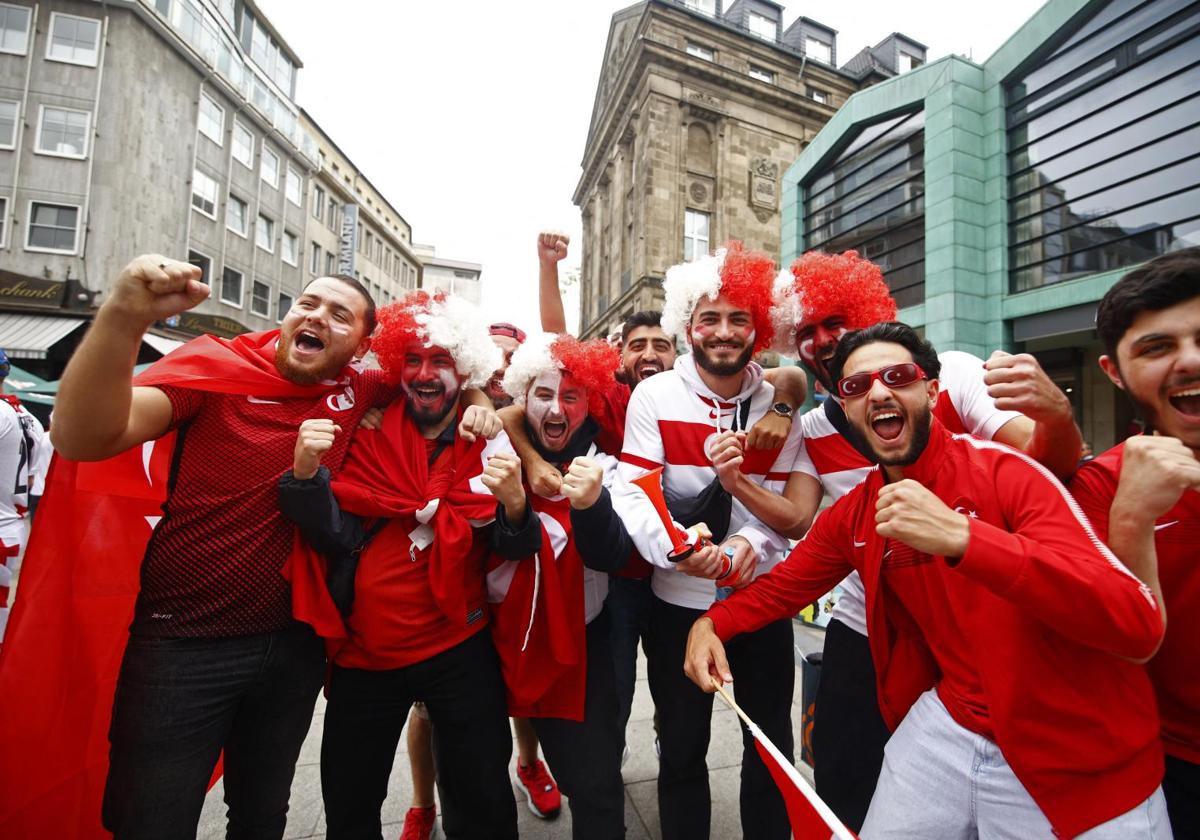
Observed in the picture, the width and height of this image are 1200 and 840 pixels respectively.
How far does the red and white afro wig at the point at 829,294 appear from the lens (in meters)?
2.47

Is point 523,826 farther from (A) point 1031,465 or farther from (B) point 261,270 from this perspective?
(B) point 261,270

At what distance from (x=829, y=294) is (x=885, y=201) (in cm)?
1134

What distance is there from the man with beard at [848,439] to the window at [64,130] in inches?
898

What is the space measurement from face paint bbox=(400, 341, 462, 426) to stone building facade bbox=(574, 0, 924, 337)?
17.0 metres

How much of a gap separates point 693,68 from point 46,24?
2077 centimetres

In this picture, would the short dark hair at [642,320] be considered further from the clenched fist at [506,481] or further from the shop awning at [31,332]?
the shop awning at [31,332]

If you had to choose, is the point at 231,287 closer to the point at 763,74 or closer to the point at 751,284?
the point at 763,74

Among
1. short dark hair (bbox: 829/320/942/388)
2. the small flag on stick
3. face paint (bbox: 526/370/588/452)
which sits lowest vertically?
the small flag on stick

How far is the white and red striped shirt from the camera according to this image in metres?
2.07

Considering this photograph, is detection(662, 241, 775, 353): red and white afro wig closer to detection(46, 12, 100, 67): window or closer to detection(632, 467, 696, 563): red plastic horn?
detection(632, 467, 696, 563): red plastic horn

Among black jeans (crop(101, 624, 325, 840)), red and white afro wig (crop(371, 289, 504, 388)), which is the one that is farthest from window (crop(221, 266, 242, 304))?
black jeans (crop(101, 624, 325, 840))

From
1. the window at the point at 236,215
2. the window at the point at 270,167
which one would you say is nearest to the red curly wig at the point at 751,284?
the window at the point at 236,215

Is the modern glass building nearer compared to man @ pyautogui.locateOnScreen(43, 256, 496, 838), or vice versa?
man @ pyautogui.locateOnScreen(43, 256, 496, 838)

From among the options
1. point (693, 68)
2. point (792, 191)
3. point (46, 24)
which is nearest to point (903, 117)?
point (792, 191)
